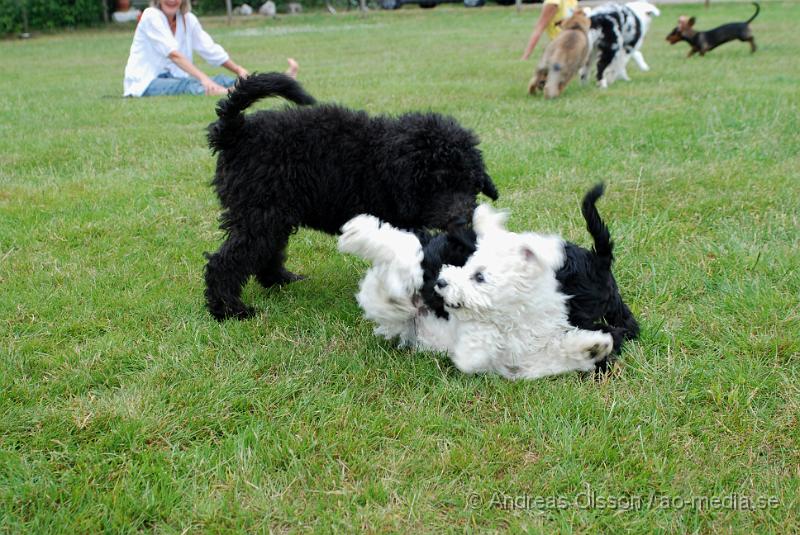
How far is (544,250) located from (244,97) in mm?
1573

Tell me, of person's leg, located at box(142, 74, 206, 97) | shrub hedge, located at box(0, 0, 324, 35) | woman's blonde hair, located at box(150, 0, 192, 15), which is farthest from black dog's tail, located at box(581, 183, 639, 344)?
shrub hedge, located at box(0, 0, 324, 35)

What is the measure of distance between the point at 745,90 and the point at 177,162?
6.96 metres

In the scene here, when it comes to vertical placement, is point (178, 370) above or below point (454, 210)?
below

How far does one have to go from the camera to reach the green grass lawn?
223 centimetres

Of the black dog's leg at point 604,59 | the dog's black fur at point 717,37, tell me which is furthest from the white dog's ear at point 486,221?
the dog's black fur at point 717,37

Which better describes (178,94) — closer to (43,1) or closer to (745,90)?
(745,90)

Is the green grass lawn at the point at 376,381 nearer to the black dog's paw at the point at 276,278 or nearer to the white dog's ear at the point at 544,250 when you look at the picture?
the black dog's paw at the point at 276,278

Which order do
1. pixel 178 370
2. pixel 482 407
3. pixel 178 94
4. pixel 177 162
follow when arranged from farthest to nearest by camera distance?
Result: pixel 178 94, pixel 177 162, pixel 178 370, pixel 482 407

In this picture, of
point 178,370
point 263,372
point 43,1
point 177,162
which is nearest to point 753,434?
point 263,372

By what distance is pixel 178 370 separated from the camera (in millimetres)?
3000

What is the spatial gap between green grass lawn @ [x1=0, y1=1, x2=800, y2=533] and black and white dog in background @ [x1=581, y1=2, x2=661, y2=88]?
4013 millimetres

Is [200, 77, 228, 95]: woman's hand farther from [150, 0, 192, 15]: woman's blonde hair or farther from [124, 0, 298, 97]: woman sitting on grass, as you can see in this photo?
[150, 0, 192, 15]: woman's blonde hair

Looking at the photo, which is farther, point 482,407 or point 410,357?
point 410,357

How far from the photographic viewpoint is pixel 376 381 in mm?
2906
